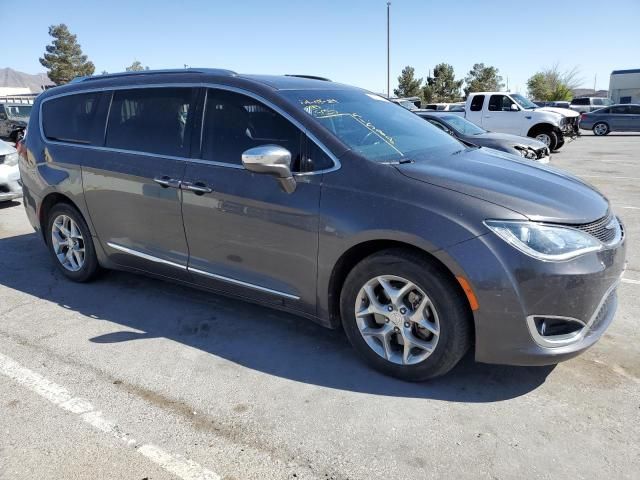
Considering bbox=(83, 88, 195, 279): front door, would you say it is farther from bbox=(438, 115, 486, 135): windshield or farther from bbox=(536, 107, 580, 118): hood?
bbox=(536, 107, 580, 118): hood

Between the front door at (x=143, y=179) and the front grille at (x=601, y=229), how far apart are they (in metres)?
2.61

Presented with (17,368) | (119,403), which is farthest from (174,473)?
(17,368)

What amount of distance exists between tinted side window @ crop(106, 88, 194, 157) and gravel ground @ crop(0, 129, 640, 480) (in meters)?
1.32

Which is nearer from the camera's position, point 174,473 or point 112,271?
point 174,473

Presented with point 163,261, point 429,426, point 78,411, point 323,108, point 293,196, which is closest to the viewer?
point 429,426

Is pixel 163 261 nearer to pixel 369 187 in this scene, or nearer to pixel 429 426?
pixel 369 187

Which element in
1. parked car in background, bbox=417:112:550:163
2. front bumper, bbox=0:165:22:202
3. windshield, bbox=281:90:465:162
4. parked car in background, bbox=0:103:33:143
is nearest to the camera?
windshield, bbox=281:90:465:162

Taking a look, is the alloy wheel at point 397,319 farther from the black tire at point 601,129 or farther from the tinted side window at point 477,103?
the black tire at point 601,129

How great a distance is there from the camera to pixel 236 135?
→ 3.55m

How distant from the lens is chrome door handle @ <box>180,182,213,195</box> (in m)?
3.54

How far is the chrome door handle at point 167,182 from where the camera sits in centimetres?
370

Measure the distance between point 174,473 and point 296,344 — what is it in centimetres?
137

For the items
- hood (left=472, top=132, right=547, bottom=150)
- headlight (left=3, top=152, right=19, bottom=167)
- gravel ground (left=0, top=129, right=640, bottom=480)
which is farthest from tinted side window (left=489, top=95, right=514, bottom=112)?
headlight (left=3, top=152, right=19, bottom=167)

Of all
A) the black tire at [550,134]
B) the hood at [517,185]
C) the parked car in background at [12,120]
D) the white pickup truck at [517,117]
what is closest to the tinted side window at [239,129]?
the hood at [517,185]
